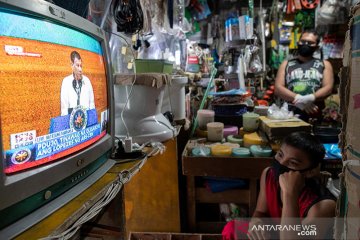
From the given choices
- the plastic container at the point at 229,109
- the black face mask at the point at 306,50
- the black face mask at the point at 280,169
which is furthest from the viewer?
the black face mask at the point at 306,50

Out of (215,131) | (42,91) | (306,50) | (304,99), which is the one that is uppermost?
(306,50)

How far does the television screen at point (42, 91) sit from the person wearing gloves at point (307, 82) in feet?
8.15

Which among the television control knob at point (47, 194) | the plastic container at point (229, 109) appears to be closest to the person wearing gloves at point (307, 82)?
the plastic container at point (229, 109)

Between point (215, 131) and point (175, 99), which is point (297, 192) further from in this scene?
point (175, 99)

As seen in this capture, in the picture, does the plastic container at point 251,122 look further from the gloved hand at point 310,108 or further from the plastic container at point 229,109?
the gloved hand at point 310,108


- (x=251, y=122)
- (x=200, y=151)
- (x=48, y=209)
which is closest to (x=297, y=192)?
(x=200, y=151)

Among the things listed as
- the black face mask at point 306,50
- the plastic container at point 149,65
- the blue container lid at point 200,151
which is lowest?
the blue container lid at point 200,151

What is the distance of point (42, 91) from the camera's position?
66 cm

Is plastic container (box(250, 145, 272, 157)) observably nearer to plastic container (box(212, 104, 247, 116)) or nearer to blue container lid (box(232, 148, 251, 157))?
blue container lid (box(232, 148, 251, 157))

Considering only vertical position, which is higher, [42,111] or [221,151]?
[42,111]

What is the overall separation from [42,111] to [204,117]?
1636 mm

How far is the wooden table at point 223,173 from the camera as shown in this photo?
1705 millimetres

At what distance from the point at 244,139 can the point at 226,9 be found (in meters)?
3.69

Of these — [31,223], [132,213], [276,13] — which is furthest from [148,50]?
[276,13]
